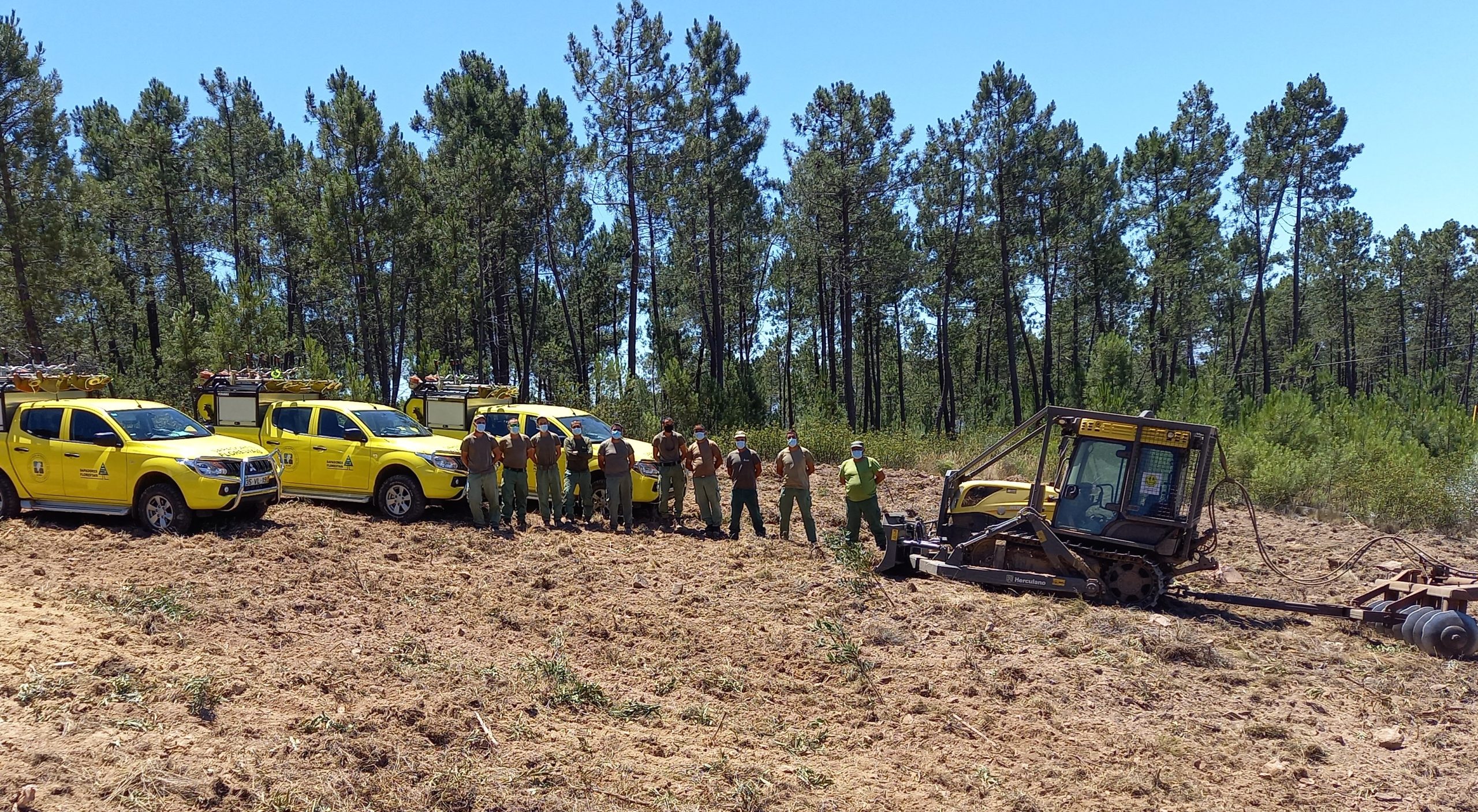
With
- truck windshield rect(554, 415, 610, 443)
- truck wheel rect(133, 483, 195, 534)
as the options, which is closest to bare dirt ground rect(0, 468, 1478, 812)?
truck wheel rect(133, 483, 195, 534)

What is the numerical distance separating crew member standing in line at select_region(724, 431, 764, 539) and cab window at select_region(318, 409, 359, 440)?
5.54m

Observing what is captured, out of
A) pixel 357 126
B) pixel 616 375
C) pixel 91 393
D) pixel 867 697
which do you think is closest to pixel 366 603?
pixel 867 697

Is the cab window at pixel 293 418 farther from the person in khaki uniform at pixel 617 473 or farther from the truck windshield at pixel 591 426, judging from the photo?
the person in khaki uniform at pixel 617 473

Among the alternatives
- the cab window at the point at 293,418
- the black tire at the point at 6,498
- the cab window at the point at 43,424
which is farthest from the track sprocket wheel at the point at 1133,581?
the black tire at the point at 6,498

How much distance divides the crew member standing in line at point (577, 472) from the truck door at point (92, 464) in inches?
216

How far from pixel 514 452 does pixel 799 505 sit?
13.6 ft

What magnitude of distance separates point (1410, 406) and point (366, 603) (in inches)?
1135

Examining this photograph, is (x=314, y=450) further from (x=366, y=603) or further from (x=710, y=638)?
(x=710, y=638)

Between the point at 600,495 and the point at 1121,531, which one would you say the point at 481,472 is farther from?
the point at 1121,531

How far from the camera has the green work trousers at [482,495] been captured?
13.3 metres

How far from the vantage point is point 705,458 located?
13836 millimetres

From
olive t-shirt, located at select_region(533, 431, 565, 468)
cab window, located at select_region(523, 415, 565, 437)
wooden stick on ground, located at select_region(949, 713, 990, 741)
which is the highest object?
cab window, located at select_region(523, 415, 565, 437)

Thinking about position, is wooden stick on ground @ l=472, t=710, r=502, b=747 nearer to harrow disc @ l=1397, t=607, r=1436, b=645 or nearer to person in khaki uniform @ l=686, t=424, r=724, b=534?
person in khaki uniform @ l=686, t=424, r=724, b=534

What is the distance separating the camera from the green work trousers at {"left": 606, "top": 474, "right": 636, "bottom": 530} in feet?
45.1
